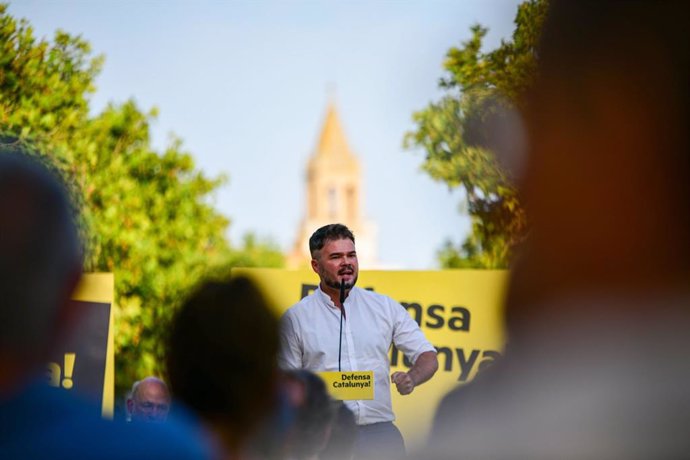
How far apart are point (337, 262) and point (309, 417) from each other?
78.2 inches

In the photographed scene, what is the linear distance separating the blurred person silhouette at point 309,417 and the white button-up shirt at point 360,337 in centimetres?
118

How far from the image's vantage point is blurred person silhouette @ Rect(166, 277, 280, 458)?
1230mm

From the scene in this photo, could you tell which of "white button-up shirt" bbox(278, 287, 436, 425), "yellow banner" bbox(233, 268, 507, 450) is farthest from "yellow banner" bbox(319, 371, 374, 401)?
"yellow banner" bbox(233, 268, 507, 450)

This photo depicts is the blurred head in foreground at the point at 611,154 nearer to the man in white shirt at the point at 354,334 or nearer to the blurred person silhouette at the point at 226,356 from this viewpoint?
the blurred person silhouette at the point at 226,356

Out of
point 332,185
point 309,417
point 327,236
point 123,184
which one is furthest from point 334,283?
point 332,185

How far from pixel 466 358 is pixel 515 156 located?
6527 mm

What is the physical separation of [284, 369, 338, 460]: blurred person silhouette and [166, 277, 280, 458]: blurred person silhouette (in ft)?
2.27

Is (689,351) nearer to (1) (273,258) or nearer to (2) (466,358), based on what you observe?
(2) (466,358)

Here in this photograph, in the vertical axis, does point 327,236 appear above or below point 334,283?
above

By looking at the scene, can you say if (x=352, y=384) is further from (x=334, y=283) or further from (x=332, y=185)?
(x=332, y=185)

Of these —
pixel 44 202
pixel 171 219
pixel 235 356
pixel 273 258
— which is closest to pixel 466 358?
pixel 235 356

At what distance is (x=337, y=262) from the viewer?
456cm

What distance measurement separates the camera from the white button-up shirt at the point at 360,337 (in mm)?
4379

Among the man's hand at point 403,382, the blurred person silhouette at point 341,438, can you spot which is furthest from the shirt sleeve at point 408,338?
the blurred person silhouette at point 341,438
